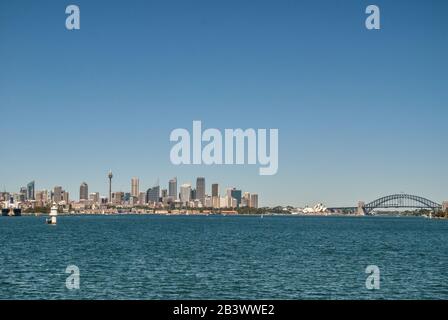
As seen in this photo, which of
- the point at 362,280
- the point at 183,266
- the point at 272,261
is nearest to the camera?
the point at 362,280

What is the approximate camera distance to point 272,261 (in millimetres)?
53312

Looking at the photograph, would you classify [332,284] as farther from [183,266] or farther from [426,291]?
[183,266]

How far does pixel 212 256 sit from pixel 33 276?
20.3 meters
